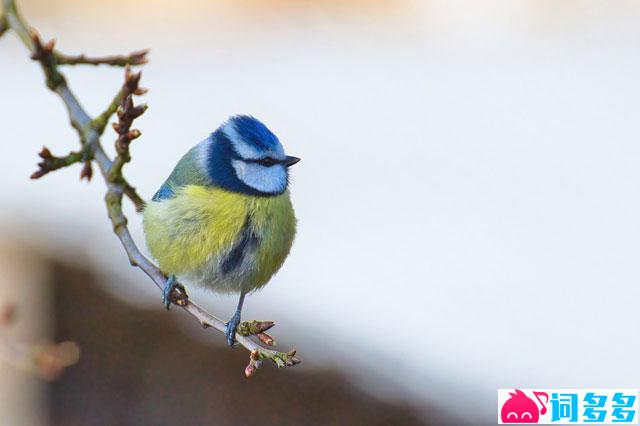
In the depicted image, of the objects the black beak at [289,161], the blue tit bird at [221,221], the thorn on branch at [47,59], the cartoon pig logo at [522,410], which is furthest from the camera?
the cartoon pig logo at [522,410]

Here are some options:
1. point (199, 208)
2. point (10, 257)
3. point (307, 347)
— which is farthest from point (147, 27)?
point (199, 208)

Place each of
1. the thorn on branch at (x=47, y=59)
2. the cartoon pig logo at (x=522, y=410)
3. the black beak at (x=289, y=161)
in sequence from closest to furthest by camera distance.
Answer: the thorn on branch at (x=47, y=59) < the black beak at (x=289, y=161) < the cartoon pig logo at (x=522, y=410)

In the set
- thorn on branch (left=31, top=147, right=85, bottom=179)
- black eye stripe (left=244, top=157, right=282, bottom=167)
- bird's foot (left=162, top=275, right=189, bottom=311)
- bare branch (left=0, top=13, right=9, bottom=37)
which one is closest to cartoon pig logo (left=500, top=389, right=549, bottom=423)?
black eye stripe (left=244, top=157, right=282, bottom=167)

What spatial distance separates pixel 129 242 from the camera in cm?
109

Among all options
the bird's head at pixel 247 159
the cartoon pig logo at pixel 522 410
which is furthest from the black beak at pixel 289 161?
the cartoon pig logo at pixel 522 410

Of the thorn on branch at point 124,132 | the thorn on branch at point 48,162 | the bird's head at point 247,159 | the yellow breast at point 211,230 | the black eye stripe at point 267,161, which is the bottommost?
the thorn on branch at point 48,162

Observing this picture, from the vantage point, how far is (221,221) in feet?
4.83

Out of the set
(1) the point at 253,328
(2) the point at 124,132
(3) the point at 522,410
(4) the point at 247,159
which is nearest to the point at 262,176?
(4) the point at 247,159

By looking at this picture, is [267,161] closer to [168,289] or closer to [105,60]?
[168,289]

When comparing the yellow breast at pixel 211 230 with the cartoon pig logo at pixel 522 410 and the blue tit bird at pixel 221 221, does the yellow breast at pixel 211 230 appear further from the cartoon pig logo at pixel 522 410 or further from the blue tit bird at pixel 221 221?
the cartoon pig logo at pixel 522 410

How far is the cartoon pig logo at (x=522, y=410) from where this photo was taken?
8.48 feet

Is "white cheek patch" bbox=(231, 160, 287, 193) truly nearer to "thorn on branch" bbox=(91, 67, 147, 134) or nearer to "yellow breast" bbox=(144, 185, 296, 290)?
"yellow breast" bbox=(144, 185, 296, 290)

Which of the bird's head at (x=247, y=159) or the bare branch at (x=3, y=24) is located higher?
the bird's head at (x=247, y=159)

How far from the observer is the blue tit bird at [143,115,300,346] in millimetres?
1466
